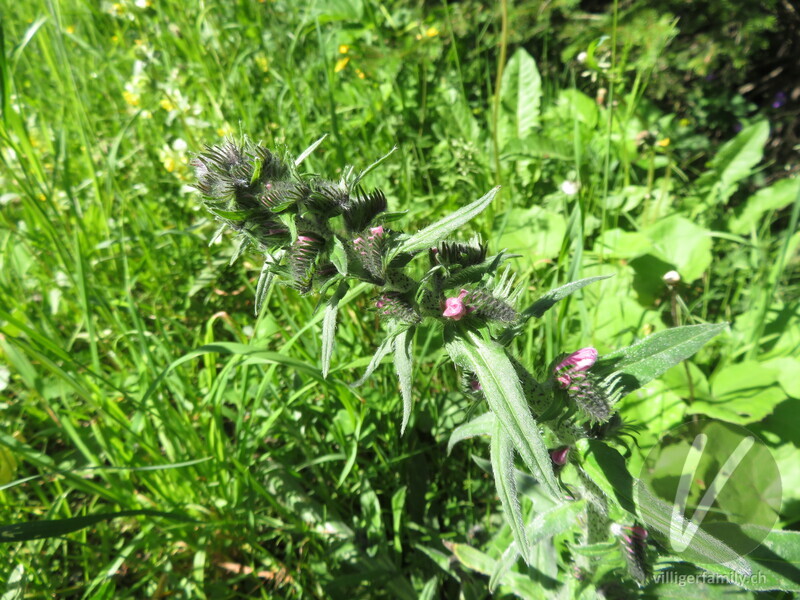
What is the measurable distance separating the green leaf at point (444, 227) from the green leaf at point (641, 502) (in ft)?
2.15

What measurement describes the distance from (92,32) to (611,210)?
389 cm

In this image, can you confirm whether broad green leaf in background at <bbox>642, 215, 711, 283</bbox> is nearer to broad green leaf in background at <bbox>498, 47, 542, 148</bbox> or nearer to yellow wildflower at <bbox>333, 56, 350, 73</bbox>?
broad green leaf in background at <bbox>498, 47, 542, 148</bbox>

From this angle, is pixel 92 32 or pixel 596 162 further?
pixel 92 32

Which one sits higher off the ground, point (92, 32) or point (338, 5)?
point (92, 32)

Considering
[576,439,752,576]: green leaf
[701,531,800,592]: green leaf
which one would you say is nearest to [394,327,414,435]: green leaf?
[576,439,752,576]: green leaf

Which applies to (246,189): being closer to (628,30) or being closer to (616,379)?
(616,379)

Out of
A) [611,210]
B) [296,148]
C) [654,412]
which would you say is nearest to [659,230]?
[611,210]

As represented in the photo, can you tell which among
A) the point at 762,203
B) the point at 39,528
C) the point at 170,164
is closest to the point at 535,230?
the point at 762,203

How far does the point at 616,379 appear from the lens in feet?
4.66

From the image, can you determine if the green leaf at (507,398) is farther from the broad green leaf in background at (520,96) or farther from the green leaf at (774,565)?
the broad green leaf in background at (520,96)

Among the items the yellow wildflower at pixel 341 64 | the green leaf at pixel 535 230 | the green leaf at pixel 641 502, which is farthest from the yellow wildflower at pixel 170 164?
the green leaf at pixel 641 502

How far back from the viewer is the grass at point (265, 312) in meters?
1.99

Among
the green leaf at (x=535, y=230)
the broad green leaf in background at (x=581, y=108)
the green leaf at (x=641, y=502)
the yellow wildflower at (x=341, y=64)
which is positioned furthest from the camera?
the yellow wildflower at (x=341, y=64)

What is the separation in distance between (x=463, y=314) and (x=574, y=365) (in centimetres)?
32
